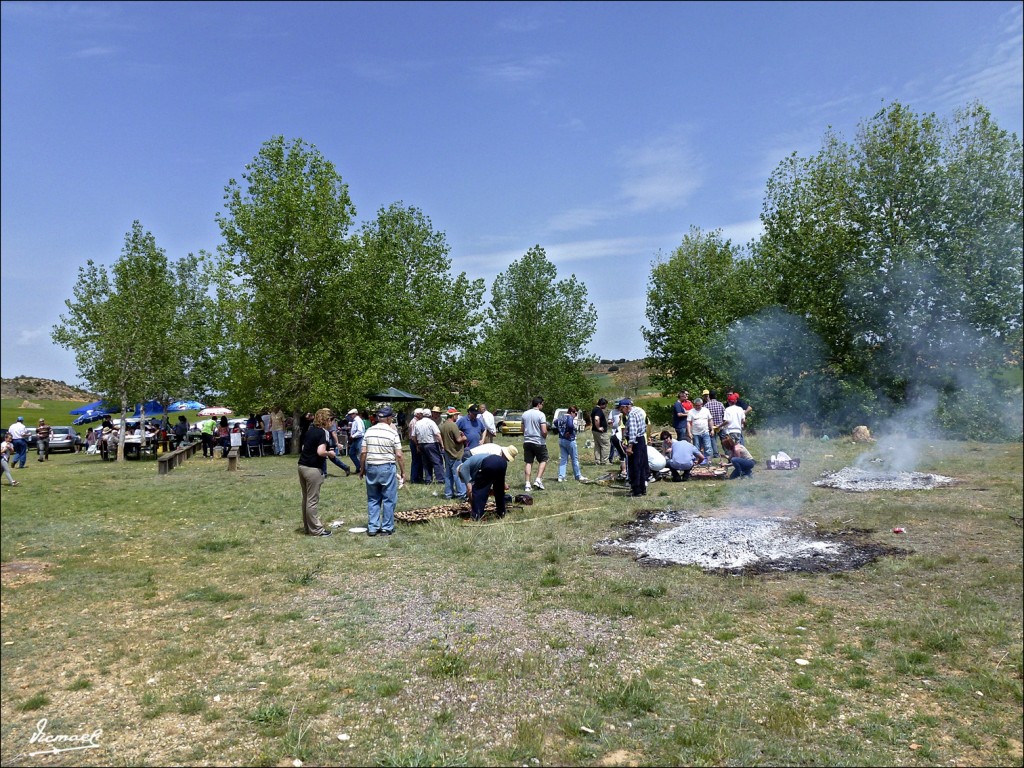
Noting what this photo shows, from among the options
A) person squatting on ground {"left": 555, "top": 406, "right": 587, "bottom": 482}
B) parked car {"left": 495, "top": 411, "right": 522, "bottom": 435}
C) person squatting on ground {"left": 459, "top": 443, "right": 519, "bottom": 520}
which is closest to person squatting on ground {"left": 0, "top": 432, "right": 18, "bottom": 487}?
person squatting on ground {"left": 459, "top": 443, "right": 519, "bottom": 520}

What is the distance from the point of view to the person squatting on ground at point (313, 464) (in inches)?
387

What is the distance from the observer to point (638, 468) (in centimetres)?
1314

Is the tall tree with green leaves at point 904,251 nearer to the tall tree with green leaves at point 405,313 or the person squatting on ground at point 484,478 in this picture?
the person squatting on ground at point 484,478

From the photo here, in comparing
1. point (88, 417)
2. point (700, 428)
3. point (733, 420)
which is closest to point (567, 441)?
point (700, 428)

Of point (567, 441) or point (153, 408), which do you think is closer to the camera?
point (567, 441)

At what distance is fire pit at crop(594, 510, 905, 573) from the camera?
8.09 metres

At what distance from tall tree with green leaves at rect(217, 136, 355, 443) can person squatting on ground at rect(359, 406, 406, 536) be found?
62.5 feet

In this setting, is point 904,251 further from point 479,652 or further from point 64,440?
point 64,440

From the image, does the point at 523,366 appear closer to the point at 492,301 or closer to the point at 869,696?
the point at 492,301

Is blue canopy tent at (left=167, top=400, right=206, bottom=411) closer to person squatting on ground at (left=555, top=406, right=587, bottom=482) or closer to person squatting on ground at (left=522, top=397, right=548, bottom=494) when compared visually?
person squatting on ground at (left=555, top=406, right=587, bottom=482)

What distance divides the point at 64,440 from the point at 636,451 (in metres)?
27.7

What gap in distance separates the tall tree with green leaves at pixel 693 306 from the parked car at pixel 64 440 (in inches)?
1192

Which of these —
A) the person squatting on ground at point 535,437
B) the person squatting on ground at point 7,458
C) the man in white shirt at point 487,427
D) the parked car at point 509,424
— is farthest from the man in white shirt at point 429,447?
the parked car at point 509,424

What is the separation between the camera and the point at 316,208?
30188 millimetres
